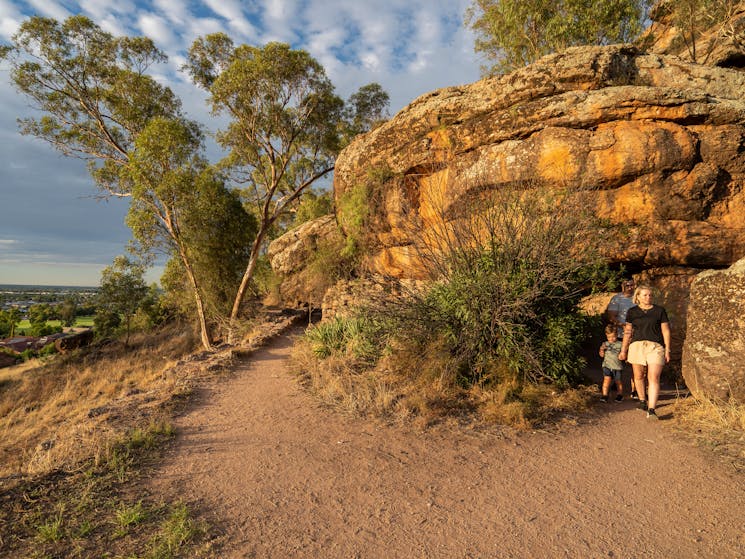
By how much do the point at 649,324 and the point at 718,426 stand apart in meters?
1.41

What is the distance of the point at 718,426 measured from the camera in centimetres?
457

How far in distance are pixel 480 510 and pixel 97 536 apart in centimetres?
305

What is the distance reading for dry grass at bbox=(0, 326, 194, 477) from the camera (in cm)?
444

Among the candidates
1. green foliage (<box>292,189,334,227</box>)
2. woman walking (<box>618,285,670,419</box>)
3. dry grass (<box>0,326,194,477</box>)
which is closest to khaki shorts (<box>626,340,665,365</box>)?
woman walking (<box>618,285,670,419</box>)

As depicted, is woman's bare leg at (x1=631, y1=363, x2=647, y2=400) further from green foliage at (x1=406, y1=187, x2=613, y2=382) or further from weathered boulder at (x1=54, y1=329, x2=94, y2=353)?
weathered boulder at (x1=54, y1=329, x2=94, y2=353)

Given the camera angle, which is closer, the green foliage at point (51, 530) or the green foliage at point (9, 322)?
the green foliage at point (51, 530)

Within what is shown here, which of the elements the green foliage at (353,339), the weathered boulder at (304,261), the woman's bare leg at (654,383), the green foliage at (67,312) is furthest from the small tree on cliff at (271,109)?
the green foliage at (67,312)

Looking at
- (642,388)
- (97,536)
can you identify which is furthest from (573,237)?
(97,536)

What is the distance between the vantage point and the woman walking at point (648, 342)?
17.3 feet

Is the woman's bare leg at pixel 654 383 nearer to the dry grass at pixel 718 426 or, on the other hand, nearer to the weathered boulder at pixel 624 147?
the dry grass at pixel 718 426

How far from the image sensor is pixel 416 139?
1070cm

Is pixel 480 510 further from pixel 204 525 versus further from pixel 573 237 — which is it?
pixel 573 237

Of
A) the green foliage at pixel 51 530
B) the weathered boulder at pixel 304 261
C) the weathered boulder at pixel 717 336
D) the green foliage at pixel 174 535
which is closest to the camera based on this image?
the green foliage at pixel 174 535

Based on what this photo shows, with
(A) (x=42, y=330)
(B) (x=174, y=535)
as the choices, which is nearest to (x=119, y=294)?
(B) (x=174, y=535)
